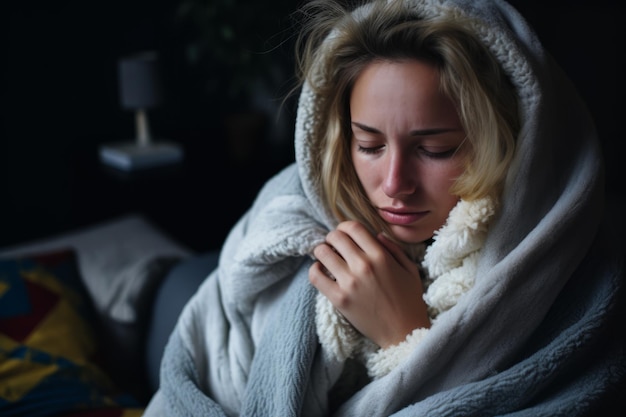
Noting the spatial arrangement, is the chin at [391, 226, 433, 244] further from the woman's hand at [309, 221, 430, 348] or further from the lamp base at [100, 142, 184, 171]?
the lamp base at [100, 142, 184, 171]

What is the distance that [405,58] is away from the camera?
0.83m

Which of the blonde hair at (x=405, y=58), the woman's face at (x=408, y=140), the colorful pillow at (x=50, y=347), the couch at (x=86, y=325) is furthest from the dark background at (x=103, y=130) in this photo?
the woman's face at (x=408, y=140)

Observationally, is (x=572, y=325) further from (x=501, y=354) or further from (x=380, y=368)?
(x=380, y=368)

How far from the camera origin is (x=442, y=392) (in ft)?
2.70

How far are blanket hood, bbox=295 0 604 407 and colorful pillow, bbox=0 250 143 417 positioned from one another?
68 cm

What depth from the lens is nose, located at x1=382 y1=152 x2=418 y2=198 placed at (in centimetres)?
82

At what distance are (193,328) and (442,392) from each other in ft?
1.49

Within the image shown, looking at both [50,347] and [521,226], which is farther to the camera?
[50,347]

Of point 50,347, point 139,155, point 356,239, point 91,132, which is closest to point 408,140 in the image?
point 356,239

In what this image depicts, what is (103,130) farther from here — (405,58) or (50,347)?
(405,58)

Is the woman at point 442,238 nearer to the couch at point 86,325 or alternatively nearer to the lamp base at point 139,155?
the couch at point 86,325

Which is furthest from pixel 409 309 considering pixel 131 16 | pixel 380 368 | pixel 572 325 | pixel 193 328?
pixel 131 16

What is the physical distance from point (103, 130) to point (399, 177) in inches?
78.4

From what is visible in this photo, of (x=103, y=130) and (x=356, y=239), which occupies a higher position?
(x=356, y=239)
